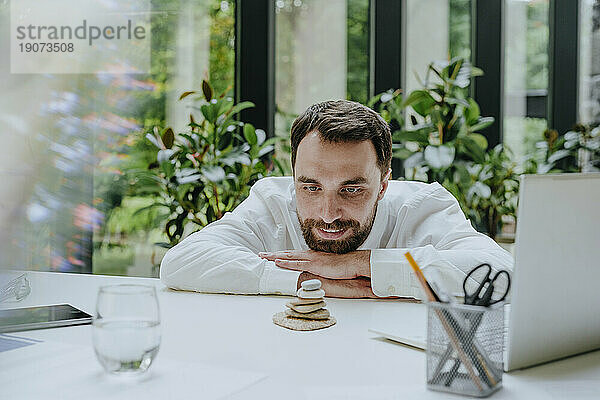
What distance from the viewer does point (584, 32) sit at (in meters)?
3.86

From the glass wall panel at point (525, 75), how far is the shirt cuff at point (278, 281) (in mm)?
2488

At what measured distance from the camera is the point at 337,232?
6.42ft

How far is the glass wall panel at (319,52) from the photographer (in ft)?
12.6

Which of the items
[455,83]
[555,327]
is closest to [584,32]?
[455,83]

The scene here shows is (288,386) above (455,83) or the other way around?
the other way around

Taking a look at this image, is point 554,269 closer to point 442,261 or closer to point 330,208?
point 442,261

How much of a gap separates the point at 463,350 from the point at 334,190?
97 cm

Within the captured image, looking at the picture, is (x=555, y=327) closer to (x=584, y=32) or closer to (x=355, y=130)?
(x=355, y=130)

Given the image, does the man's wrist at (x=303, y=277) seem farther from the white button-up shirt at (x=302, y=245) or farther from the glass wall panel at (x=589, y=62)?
the glass wall panel at (x=589, y=62)

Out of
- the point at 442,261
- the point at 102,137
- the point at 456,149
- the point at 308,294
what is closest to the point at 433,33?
the point at 456,149

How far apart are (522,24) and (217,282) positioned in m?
2.83

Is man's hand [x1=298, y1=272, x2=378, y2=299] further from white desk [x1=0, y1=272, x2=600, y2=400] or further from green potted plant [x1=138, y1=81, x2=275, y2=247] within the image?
green potted plant [x1=138, y1=81, x2=275, y2=247]

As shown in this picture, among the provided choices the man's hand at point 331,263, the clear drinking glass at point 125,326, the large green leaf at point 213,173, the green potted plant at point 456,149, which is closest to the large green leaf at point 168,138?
the large green leaf at point 213,173

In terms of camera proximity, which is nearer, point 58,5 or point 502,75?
point 58,5
